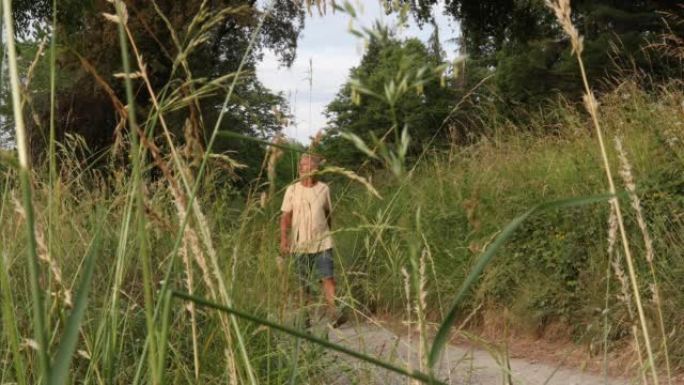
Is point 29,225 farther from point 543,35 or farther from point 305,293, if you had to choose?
point 543,35

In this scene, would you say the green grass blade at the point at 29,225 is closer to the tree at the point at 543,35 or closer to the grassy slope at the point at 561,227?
the grassy slope at the point at 561,227

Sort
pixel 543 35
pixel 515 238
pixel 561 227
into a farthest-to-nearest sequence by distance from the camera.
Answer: pixel 543 35
pixel 515 238
pixel 561 227

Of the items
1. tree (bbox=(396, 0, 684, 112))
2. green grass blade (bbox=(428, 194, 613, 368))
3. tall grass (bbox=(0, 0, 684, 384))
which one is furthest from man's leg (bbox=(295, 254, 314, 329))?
tree (bbox=(396, 0, 684, 112))

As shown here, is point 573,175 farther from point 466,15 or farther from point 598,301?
point 466,15

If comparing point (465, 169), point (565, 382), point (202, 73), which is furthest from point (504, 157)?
point (202, 73)

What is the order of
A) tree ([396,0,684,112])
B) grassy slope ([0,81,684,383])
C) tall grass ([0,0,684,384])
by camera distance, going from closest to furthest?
tall grass ([0,0,684,384]), grassy slope ([0,81,684,383]), tree ([396,0,684,112])

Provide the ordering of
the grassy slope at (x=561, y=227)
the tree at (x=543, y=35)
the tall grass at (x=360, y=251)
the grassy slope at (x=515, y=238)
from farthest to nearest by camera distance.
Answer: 1. the tree at (x=543, y=35)
2. the grassy slope at (x=561, y=227)
3. the grassy slope at (x=515, y=238)
4. the tall grass at (x=360, y=251)

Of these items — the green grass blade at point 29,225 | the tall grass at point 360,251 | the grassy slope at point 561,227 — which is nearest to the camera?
the green grass blade at point 29,225

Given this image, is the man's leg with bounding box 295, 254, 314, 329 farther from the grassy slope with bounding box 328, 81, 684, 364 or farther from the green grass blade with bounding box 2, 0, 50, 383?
the grassy slope with bounding box 328, 81, 684, 364

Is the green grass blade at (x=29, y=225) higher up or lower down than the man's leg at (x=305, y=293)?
higher up

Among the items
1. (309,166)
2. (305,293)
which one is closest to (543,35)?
(305,293)

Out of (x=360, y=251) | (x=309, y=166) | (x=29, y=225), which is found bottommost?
(x=360, y=251)

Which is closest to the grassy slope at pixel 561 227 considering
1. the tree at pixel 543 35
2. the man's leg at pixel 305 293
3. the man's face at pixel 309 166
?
the man's face at pixel 309 166

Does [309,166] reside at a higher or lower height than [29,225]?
higher
